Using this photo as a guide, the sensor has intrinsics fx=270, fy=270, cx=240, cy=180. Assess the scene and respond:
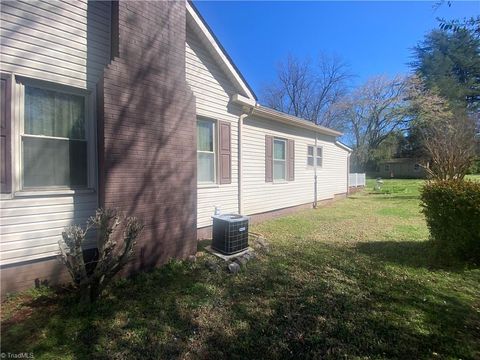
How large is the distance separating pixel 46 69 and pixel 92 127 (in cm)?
94

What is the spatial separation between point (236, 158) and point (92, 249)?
424 cm

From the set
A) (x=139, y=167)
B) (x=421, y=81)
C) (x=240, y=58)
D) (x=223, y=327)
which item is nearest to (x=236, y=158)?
(x=139, y=167)

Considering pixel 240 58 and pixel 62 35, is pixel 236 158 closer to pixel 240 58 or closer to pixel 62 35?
pixel 62 35

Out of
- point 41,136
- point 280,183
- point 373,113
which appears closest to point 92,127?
point 41,136

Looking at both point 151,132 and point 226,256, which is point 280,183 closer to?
point 226,256

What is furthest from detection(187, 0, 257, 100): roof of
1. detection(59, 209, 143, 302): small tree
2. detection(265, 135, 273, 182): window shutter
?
detection(59, 209, 143, 302): small tree

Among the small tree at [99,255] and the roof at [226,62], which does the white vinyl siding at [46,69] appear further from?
the roof at [226,62]

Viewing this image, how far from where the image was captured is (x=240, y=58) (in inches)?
1071

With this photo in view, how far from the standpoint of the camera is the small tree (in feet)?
10.2

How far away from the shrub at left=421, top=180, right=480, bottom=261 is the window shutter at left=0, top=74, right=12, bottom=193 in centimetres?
699

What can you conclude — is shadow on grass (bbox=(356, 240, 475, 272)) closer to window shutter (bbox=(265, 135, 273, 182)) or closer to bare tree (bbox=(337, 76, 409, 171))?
window shutter (bbox=(265, 135, 273, 182))

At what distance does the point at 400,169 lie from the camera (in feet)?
145

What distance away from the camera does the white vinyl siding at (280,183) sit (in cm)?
797

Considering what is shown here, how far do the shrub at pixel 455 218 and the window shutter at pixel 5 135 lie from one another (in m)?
6.99
